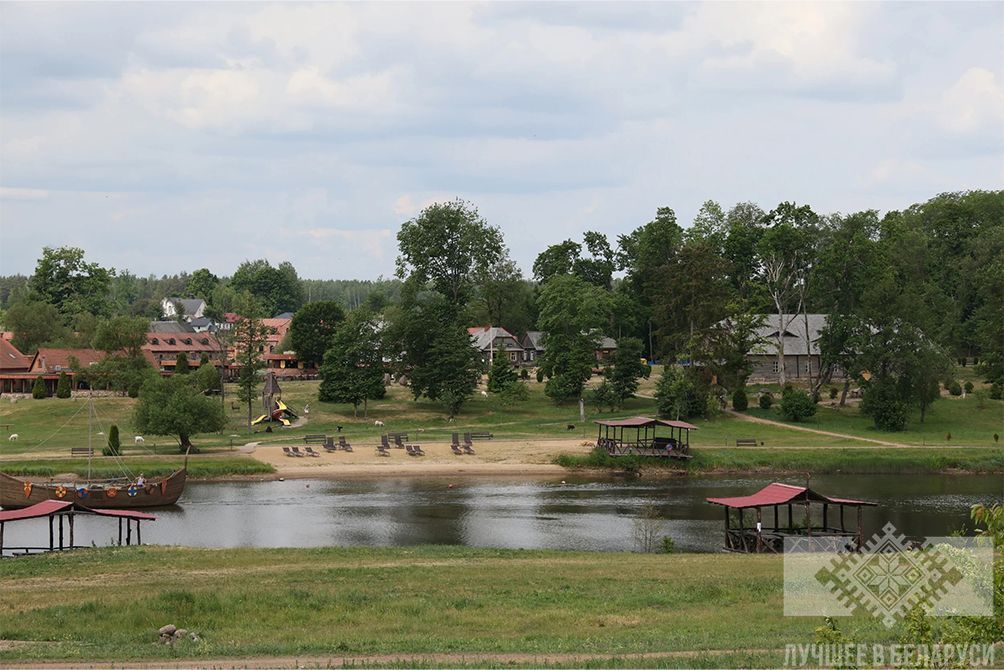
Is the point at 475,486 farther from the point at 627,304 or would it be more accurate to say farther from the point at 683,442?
the point at 627,304

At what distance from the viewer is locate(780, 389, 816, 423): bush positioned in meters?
82.1

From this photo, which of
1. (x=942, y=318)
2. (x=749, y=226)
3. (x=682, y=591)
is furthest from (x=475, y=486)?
(x=749, y=226)

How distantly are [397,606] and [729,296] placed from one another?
6631 centimetres

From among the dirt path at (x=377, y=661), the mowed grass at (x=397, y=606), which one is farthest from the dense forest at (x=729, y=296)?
the dirt path at (x=377, y=661)

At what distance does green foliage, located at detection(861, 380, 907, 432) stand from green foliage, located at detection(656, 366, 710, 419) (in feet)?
38.7

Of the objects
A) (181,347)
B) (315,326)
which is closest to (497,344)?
(315,326)

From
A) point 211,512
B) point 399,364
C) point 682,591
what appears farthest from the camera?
point 399,364

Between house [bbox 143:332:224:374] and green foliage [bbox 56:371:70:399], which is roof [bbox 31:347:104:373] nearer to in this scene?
green foliage [bbox 56:371:70:399]

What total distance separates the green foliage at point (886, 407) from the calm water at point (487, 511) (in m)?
12.7

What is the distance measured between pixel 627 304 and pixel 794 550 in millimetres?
63121

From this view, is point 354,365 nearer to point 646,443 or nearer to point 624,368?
point 624,368

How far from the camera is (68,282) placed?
130625mm

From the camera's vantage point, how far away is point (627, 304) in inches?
4018

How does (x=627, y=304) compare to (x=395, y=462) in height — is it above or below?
above
